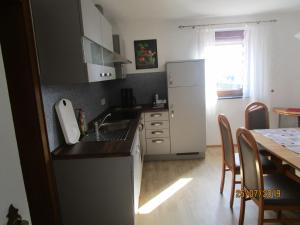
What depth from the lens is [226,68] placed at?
3.81m

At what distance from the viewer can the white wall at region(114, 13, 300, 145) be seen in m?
3.61

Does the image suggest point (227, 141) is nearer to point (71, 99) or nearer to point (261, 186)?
point (261, 186)

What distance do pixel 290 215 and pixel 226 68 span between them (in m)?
2.49

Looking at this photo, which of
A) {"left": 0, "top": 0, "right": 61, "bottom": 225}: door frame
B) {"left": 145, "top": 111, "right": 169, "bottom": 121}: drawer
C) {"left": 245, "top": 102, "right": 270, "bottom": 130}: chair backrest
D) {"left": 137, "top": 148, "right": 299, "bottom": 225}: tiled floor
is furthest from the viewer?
{"left": 145, "top": 111, "right": 169, "bottom": 121}: drawer

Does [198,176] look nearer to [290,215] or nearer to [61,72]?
[290,215]

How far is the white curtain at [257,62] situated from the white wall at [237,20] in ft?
0.48

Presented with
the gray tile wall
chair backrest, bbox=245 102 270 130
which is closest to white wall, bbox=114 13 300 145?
the gray tile wall

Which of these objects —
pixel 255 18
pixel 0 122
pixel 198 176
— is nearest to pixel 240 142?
pixel 198 176

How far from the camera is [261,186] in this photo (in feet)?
5.12

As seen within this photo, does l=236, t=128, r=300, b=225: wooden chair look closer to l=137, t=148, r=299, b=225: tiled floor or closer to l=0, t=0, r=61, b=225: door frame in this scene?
l=137, t=148, r=299, b=225: tiled floor

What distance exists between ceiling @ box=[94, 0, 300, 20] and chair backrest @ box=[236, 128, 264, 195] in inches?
75.5

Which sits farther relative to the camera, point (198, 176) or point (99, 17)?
point (198, 176)

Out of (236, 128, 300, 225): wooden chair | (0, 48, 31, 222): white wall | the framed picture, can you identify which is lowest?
(236, 128, 300, 225): wooden chair

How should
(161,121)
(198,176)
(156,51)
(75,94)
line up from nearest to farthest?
(75,94), (198,176), (161,121), (156,51)
